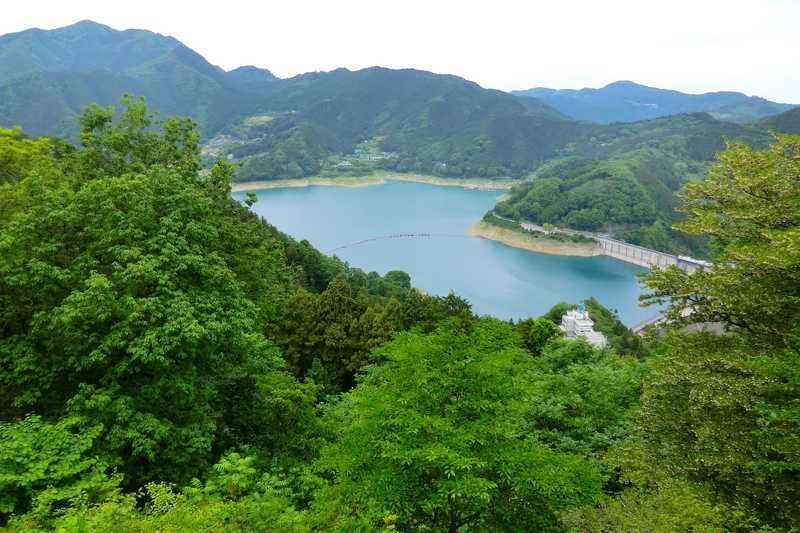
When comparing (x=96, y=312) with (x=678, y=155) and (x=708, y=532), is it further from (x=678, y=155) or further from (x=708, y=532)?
(x=678, y=155)

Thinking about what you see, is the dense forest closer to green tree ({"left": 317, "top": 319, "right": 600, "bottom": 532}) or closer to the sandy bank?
green tree ({"left": 317, "top": 319, "right": 600, "bottom": 532})

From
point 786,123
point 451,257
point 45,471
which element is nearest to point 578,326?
point 451,257

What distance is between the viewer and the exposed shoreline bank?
133 m

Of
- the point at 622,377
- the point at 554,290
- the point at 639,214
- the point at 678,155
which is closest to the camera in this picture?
the point at 622,377

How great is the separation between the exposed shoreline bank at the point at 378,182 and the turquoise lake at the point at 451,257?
34.6ft

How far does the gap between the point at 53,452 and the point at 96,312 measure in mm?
1954

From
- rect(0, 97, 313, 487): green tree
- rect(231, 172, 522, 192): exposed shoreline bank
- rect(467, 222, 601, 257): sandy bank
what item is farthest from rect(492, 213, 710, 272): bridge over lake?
rect(0, 97, 313, 487): green tree

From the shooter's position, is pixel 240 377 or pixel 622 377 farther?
pixel 622 377

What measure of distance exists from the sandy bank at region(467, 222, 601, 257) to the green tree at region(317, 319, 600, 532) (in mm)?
84677

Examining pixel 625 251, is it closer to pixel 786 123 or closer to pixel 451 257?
pixel 451 257

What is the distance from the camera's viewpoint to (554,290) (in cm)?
6756

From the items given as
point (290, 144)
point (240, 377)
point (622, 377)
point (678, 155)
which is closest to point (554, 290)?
point (622, 377)

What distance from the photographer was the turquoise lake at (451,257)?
6531cm

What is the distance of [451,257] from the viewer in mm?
80938
